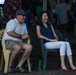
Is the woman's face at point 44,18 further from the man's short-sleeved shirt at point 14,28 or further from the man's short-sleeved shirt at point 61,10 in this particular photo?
the man's short-sleeved shirt at point 61,10

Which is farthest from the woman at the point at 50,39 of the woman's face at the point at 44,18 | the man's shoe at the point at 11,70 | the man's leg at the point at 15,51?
the man's shoe at the point at 11,70

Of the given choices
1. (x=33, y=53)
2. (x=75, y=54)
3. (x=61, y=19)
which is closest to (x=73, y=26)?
(x=61, y=19)

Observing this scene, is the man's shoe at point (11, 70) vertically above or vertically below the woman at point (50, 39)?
below

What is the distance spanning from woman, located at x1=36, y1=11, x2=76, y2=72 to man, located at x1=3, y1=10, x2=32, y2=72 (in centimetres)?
39

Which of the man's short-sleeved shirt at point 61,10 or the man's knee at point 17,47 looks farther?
the man's short-sleeved shirt at point 61,10

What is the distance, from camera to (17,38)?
900cm

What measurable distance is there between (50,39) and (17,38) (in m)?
0.75

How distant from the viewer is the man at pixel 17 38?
8.82 metres

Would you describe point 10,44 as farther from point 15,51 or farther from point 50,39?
point 50,39

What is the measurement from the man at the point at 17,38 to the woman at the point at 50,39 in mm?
393

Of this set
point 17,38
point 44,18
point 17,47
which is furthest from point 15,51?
point 44,18

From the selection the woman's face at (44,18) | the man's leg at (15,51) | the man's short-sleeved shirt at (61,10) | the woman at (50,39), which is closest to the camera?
the man's leg at (15,51)

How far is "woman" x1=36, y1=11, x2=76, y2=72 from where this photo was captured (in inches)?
355

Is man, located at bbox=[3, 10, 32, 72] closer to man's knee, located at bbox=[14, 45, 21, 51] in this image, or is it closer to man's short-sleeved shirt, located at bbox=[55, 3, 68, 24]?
man's knee, located at bbox=[14, 45, 21, 51]
